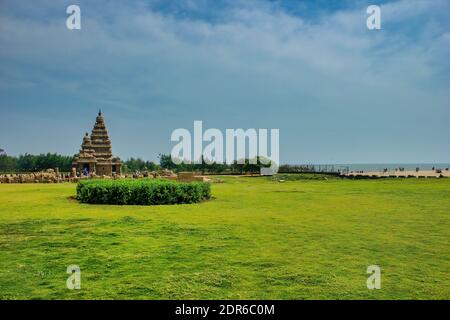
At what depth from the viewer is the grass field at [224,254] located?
6.04m

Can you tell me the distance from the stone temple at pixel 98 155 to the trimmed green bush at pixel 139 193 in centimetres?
3229

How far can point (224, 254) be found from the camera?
26.9 feet

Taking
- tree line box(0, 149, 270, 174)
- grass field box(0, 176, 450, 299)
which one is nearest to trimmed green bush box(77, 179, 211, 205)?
grass field box(0, 176, 450, 299)

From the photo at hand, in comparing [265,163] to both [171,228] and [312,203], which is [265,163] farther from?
[171,228]

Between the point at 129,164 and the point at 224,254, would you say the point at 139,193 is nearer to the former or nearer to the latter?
the point at 224,254

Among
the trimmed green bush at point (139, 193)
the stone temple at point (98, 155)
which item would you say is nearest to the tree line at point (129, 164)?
the stone temple at point (98, 155)

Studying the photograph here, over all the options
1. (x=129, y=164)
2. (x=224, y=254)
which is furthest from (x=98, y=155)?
(x=224, y=254)

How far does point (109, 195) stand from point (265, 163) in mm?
41303

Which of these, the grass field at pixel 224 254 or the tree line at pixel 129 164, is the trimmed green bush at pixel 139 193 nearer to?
the grass field at pixel 224 254

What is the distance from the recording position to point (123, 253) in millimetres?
8328

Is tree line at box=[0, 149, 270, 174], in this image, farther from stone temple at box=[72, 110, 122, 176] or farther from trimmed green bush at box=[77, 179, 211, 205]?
trimmed green bush at box=[77, 179, 211, 205]

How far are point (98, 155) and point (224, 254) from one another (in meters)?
48.0

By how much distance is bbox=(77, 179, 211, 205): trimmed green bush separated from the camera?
18.3 metres
